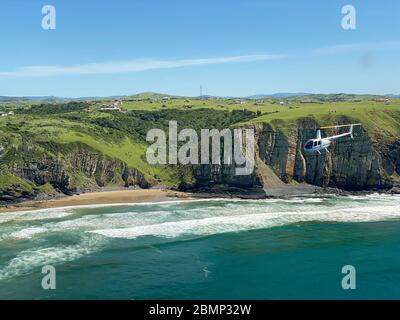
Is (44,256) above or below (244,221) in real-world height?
below

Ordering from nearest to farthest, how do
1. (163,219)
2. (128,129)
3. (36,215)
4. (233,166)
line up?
(163,219), (36,215), (233,166), (128,129)

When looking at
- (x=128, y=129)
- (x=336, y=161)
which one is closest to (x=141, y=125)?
(x=128, y=129)

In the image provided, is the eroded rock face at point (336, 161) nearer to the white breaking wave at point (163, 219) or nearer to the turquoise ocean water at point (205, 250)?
the white breaking wave at point (163, 219)
